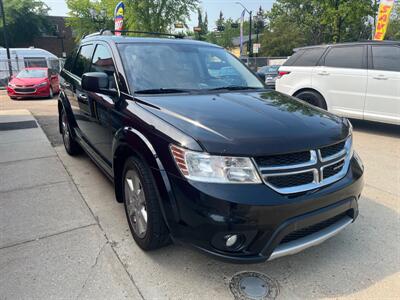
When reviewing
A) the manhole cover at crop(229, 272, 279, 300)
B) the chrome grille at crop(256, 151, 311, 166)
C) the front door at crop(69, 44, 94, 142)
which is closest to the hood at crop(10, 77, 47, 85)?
the front door at crop(69, 44, 94, 142)

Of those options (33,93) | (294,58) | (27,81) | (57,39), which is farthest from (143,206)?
(57,39)

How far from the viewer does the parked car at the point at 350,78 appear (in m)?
6.32

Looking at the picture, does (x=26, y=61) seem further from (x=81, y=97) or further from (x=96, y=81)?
(x=96, y=81)

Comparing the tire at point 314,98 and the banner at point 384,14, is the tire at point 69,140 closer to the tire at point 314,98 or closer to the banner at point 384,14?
the tire at point 314,98

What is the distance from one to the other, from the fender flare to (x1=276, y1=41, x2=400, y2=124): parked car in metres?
5.38

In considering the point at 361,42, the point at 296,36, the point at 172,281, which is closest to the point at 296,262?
the point at 172,281

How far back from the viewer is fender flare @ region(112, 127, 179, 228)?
2.31 m

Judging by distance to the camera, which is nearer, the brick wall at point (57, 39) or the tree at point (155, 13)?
the tree at point (155, 13)

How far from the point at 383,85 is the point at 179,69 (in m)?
4.70

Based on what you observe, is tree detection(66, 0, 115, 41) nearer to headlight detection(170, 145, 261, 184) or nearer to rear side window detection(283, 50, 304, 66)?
rear side window detection(283, 50, 304, 66)

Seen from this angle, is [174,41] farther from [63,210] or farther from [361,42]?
[361,42]

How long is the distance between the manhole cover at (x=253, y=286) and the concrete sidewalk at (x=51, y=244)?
27.1 inches

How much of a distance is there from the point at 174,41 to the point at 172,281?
8.25ft

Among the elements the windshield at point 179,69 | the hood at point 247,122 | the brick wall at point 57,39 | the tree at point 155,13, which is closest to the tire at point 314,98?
the windshield at point 179,69
